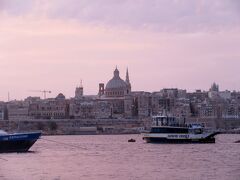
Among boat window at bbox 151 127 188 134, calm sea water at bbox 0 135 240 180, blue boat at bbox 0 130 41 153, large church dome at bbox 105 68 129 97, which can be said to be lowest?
calm sea water at bbox 0 135 240 180

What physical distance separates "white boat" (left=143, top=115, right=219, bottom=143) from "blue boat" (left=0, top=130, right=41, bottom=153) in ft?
49.7

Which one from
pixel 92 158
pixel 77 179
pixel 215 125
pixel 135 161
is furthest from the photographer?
pixel 215 125

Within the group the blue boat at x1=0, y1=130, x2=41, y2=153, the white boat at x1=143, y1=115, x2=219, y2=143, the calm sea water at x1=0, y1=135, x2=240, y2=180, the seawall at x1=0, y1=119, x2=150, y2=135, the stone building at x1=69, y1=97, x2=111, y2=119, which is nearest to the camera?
the calm sea water at x1=0, y1=135, x2=240, y2=180

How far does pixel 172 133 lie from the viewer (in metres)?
64.8

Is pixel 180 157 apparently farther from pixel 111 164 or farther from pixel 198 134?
pixel 198 134

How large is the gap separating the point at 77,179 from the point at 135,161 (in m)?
11.1

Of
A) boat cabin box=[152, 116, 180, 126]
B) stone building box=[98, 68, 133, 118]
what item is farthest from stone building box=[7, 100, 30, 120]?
boat cabin box=[152, 116, 180, 126]

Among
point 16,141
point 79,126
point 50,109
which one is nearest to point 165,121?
point 16,141

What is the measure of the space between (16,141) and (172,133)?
17.5 metres

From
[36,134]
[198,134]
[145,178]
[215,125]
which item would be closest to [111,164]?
[145,178]

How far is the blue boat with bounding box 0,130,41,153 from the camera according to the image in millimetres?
50125

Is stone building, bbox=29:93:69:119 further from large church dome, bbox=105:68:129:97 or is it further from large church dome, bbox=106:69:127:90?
large church dome, bbox=106:69:127:90

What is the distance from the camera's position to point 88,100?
186875 mm

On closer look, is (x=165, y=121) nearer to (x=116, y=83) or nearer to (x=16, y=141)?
(x=16, y=141)
